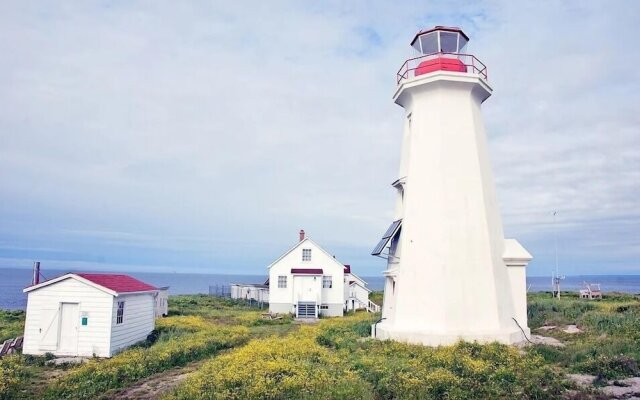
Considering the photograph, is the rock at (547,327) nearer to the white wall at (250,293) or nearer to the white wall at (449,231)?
the white wall at (449,231)

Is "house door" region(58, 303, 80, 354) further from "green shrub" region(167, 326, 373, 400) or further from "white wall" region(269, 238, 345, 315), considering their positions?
"white wall" region(269, 238, 345, 315)

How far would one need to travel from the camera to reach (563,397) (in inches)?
385

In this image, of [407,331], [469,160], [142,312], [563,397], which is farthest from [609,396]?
[142,312]

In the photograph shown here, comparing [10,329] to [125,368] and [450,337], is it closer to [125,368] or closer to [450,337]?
[125,368]

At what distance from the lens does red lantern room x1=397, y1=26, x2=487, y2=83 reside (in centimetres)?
1703

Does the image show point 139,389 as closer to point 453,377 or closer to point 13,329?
point 453,377

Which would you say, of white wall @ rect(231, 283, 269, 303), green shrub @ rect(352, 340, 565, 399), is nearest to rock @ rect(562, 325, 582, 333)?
green shrub @ rect(352, 340, 565, 399)

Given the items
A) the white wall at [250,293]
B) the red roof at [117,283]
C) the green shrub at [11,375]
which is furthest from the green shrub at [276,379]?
the white wall at [250,293]

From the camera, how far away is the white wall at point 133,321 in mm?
18641

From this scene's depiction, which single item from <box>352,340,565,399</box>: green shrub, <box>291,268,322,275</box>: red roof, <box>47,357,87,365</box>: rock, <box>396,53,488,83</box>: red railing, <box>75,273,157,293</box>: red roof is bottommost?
<box>47,357,87,365</box>: rock

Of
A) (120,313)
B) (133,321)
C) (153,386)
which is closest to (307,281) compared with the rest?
(133,321)

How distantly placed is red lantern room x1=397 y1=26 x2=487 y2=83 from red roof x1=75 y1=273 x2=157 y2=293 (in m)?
14.1

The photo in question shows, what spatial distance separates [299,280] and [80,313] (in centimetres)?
2054

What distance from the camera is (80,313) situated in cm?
1844
